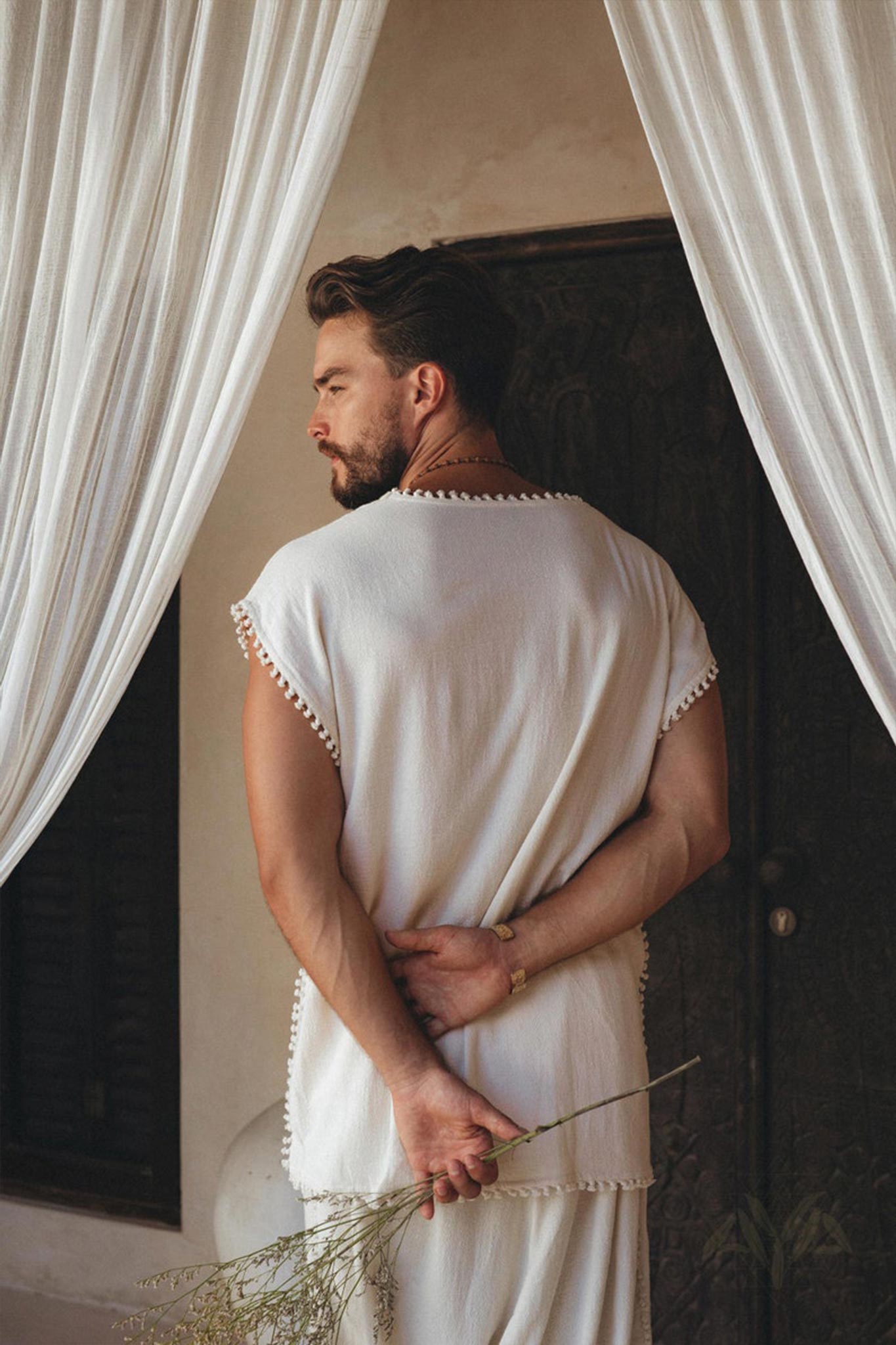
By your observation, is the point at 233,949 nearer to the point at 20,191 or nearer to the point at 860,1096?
the point at 860,1096

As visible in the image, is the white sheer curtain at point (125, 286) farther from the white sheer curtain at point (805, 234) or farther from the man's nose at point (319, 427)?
the white sheer curtain at point (805, 234)

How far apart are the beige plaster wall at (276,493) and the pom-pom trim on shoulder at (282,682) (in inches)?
52.7

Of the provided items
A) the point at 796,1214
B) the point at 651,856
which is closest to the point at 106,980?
the point at 796,1214

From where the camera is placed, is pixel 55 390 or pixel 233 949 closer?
pixel 55 390

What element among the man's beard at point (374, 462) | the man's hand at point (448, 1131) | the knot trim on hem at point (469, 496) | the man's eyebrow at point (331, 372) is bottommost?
the man's hand at point (448, 1131)

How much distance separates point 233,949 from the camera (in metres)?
2.96

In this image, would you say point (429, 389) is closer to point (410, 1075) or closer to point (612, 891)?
point (612, 891)

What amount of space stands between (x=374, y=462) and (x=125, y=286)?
0.36 metres

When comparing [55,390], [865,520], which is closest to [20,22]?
[55,390]

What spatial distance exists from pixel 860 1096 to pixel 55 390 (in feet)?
6.04

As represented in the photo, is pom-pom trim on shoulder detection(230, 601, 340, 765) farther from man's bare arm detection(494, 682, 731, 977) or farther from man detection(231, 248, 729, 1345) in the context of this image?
man's bare arm detection(494, 682, 731, 977)

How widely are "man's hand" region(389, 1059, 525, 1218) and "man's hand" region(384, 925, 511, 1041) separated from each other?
0.07 meters

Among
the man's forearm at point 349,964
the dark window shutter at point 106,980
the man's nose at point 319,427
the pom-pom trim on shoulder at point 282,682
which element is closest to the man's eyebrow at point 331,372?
the man's nose at point 319,427

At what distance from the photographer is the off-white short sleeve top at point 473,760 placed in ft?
5.09
